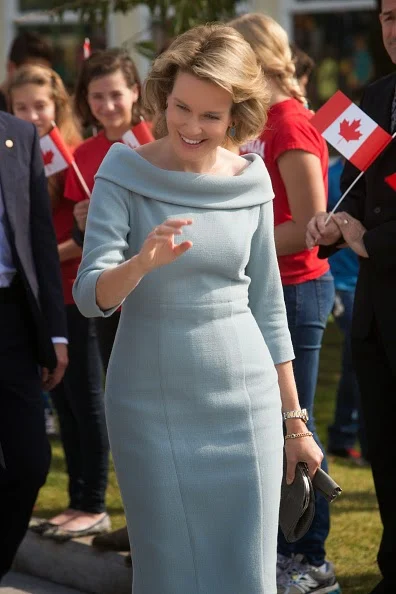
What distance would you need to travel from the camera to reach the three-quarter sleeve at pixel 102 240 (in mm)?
3207

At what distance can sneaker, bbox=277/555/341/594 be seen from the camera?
4.84 metres

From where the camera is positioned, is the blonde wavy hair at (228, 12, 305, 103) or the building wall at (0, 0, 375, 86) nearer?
the blonde wavy hair at (228, 12, 305, 103)

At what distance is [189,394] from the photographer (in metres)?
3.35

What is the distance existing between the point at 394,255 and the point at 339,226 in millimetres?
252

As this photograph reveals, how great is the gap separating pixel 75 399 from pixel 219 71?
2.73 metres

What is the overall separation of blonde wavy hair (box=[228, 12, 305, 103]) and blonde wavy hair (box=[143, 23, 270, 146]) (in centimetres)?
119

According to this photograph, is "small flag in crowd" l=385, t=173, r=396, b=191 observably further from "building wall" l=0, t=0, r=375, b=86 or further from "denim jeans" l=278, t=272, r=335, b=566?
"building wall" l=0, t=0, r=375, b=86

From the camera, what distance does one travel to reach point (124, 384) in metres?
3.37

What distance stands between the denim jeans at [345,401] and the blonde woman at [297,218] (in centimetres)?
283

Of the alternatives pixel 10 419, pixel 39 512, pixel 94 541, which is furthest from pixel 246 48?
pixel 39 512

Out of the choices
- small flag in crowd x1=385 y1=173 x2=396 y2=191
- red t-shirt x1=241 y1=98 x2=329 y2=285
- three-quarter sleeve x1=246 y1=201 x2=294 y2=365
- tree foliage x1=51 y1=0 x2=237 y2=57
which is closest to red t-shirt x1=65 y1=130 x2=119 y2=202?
red t-shirt x1=241 y1=98 x2=329 y2=285

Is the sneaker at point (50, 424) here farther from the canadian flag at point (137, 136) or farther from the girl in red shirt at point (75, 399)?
the canadian flag at point (137, 136)

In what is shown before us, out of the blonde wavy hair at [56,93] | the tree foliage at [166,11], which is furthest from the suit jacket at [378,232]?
the tree foliage at [166,11]

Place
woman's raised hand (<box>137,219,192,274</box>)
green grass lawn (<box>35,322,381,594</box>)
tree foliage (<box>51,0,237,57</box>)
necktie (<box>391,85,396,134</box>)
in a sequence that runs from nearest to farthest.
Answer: woman's raised hand (<box>137,219,192,274</box>), necktie (<box>391,85,396,134</box>), green grass lawn (<box>35,322,381,594</box>), tree foliage (<box>51,0,237,57</box>)
